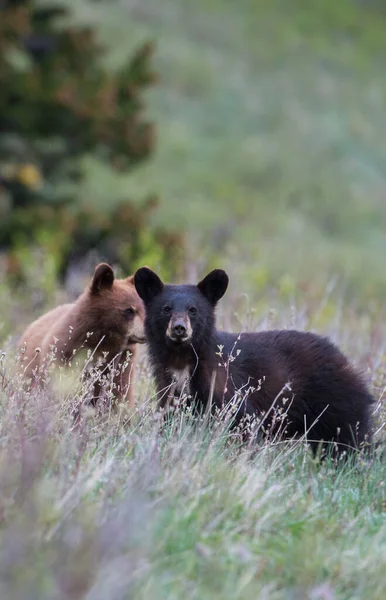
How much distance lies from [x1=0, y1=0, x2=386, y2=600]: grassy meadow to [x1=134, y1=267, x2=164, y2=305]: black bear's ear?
0.72m

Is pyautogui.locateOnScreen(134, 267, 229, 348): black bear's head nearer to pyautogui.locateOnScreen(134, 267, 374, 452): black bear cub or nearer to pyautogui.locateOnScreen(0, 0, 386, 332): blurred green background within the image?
pyautogui.locateOnScreen(134, 267, 374, 452): black bear cub

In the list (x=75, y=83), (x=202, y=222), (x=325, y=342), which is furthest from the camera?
(x=202, y=222)

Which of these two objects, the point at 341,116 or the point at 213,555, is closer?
the point at 213,555

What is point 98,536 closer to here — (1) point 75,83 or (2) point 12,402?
(2) point 12,402

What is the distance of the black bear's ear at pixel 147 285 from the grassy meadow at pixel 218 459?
72 centimetres

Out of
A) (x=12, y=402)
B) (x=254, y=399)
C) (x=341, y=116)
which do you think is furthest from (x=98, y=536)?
(x=341, y=116)

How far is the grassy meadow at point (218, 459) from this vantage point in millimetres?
3686

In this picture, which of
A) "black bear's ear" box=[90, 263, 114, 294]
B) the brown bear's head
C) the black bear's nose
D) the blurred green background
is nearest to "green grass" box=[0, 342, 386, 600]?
the black bear's nose

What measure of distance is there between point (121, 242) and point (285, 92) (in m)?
21.7

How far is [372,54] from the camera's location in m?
41.3

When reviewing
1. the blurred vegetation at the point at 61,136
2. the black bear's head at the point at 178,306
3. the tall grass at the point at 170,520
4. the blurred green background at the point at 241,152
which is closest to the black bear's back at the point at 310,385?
the black bear's head at the point at 178,306

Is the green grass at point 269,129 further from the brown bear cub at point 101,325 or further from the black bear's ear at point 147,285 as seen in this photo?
the black bear's ear at point 147,285

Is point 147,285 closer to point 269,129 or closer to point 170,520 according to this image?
point 170,520

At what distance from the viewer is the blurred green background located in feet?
49.9
